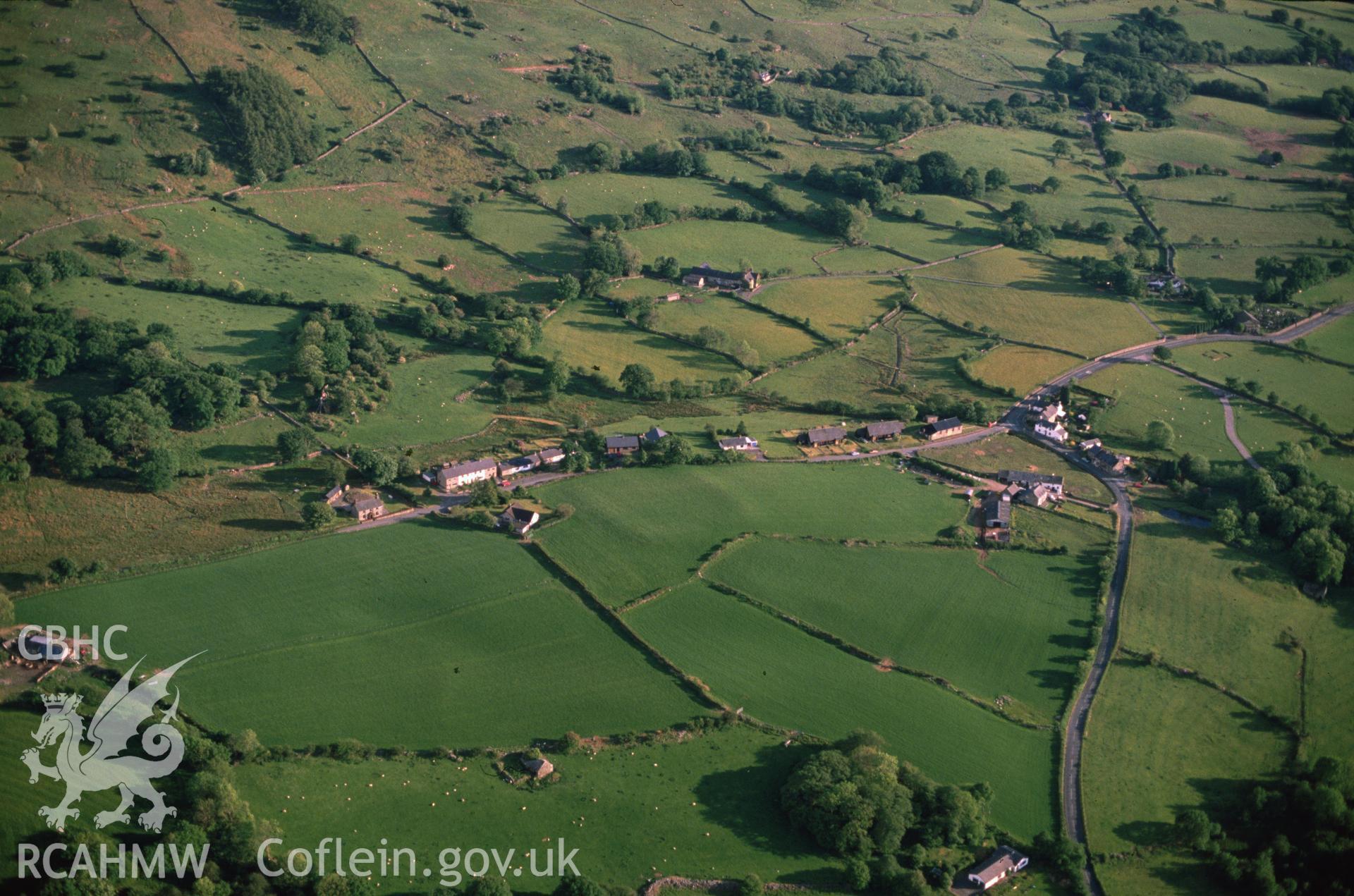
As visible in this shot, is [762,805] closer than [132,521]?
Yes

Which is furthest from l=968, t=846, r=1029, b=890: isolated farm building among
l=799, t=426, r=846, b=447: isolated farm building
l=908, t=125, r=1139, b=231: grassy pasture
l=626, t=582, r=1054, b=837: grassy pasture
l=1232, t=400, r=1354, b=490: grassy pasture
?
l=908, t=125, r=1139, b=231: grassy pasture

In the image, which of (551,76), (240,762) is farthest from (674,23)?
(240,762)

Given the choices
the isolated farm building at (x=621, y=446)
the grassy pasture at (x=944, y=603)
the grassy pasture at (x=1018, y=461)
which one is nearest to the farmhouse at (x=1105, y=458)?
the grassy pasture at (x=1018, y=461)

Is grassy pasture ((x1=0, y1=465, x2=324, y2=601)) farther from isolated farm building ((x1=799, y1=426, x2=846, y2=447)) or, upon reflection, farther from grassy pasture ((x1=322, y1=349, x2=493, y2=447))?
isolated farm building ((x1=799, y1=426, x2=846, y2=447))

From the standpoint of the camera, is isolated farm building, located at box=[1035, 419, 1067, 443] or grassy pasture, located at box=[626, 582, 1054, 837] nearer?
grassy pasture, located at box=[626, 582, 1054, 837]

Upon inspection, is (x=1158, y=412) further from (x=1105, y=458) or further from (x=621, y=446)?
(x=621, y=446)

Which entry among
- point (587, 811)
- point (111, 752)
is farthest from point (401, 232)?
point (587, 811)
